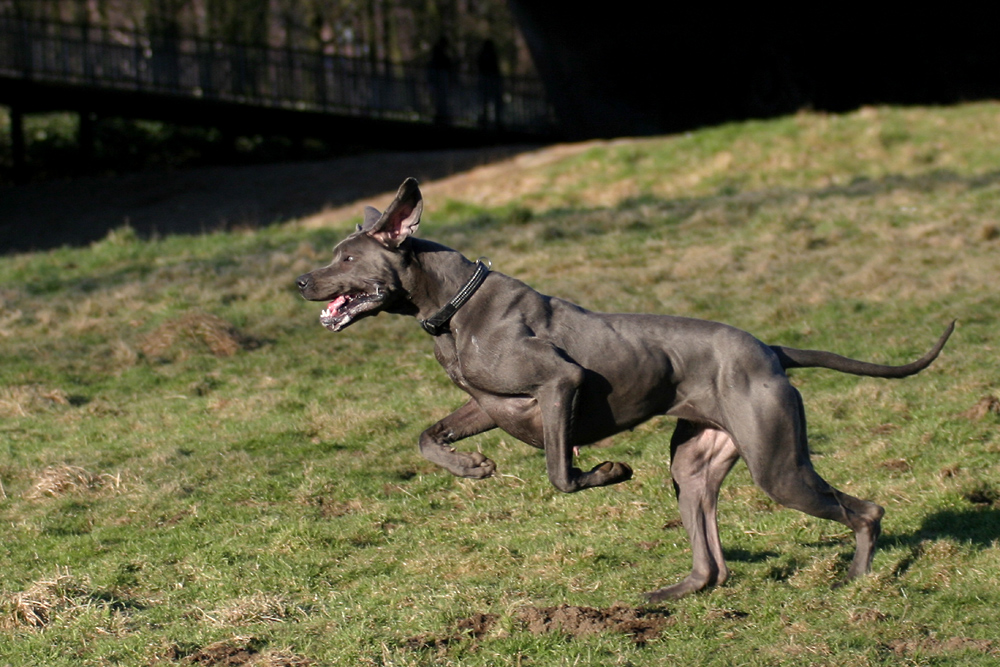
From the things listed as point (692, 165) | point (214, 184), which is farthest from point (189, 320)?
point (214, 184)

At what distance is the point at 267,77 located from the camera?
2658 centimetres

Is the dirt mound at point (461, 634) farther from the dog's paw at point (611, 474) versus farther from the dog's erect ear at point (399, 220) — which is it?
the dog's erect ear at point (399, 220)

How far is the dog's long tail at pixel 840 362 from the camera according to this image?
19.9 feet

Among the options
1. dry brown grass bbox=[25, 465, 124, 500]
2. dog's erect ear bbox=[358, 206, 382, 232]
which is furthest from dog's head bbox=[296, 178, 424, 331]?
dry brown grass bbox=[25, 465, 124, 500]

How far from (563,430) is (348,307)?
1244mm

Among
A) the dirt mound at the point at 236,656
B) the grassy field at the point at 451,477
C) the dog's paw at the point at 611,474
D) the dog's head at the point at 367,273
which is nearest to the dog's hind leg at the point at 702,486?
the grassy field at the point at 451,477

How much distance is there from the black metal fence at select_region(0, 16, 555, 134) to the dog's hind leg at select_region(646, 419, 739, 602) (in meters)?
→ 21.3

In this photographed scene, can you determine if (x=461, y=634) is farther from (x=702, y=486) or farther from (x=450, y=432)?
(x=702, y=486)

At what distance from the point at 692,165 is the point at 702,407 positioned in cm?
1623

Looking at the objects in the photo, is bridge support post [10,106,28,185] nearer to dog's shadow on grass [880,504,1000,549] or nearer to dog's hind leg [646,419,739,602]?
dog's hind leg [646,419,739,602]

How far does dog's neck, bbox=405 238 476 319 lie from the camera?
5988 mm

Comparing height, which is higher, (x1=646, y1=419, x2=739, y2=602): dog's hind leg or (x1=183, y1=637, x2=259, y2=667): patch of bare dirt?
(x1=646, y1=419, x2=739, y2=602): dog's hind leg

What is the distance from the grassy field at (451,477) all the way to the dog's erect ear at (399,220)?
1.82 meters

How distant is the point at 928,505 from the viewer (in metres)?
7.28
